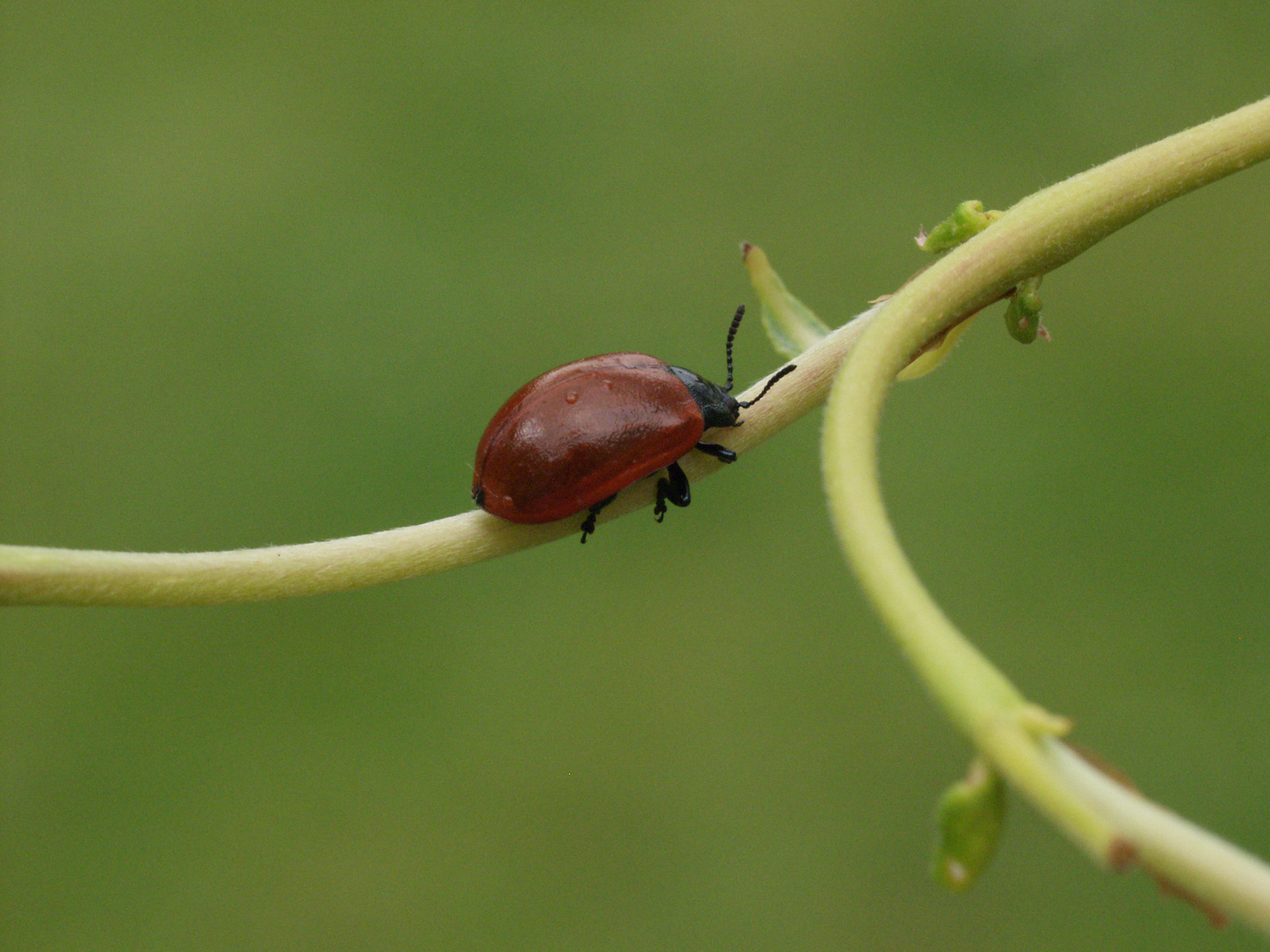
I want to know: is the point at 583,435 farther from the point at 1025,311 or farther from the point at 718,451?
the point at 1025,311

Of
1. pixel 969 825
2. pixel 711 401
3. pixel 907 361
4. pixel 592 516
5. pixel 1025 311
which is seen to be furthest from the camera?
pixel 711 401

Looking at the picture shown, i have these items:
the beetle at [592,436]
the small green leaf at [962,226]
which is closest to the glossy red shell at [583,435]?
the beetle at [592,436]

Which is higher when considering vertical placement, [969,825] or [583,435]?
[583,435]

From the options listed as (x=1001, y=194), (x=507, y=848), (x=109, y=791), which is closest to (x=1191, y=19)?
(x=1001, y=194)

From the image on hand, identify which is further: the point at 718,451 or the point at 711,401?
the point at 711,401

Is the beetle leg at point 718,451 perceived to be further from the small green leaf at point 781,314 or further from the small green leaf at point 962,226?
the small green leaf at point 962,226

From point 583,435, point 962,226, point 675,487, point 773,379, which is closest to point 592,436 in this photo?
point 583,435
